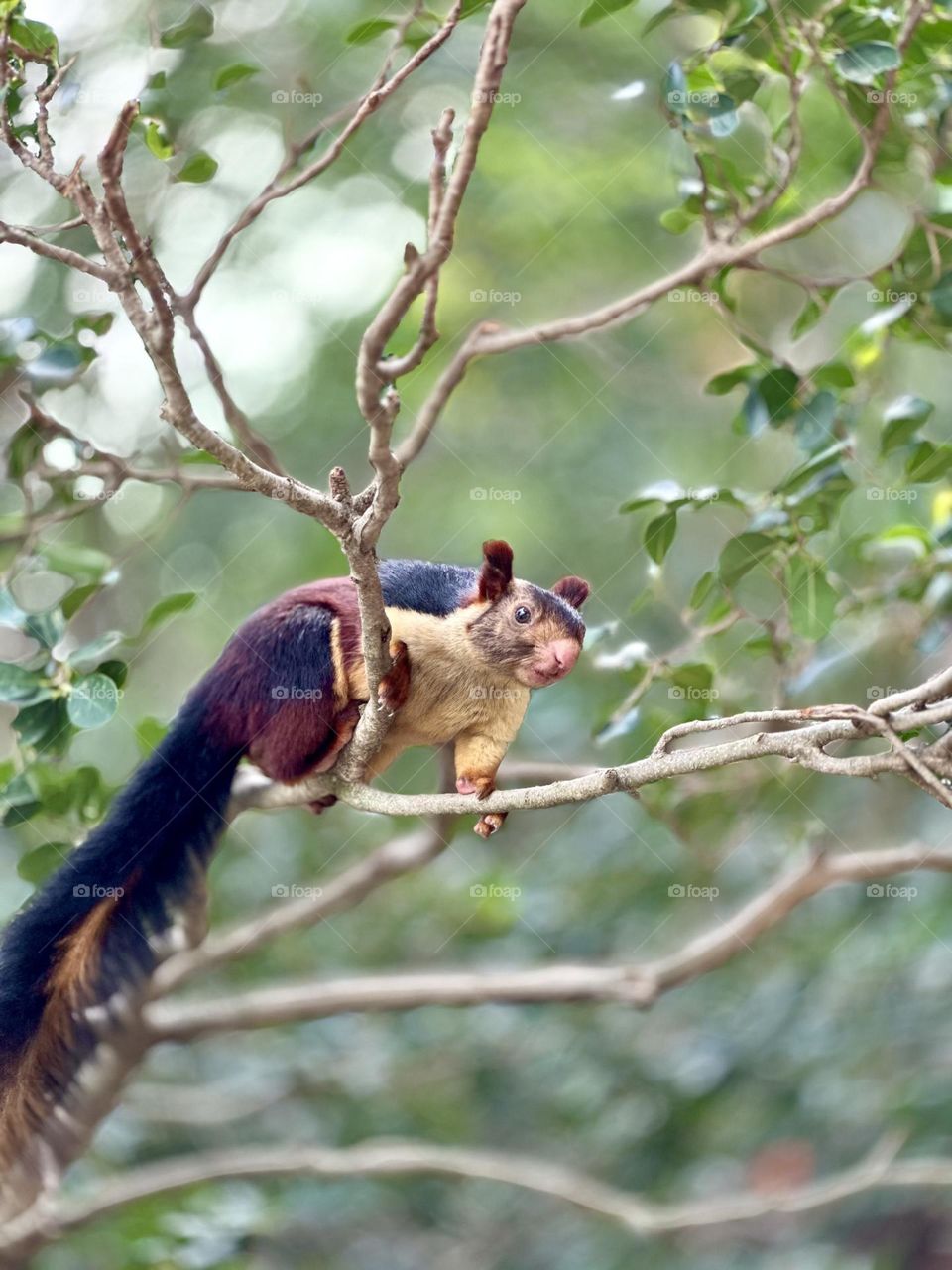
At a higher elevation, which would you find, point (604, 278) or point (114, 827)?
point (114, 827)

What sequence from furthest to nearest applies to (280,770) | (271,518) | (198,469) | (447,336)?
(271,518), (447,336), (198,469), (280,770)

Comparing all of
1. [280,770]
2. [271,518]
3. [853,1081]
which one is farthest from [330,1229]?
[280,770]

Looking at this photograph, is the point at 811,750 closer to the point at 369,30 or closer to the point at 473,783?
the point at 473,783

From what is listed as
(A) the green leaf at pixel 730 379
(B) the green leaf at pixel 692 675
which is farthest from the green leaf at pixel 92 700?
(A) the green leaf at pixel 730 379

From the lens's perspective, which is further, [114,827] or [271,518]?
[271,518]

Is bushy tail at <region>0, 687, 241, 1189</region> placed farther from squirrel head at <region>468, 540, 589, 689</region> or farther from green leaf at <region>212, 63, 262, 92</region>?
green leaf at <region>212, 63, 262, 92</region>

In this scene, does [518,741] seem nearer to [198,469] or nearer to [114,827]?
[198,469]

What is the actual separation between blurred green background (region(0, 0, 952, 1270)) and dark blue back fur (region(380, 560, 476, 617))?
0.78 metres

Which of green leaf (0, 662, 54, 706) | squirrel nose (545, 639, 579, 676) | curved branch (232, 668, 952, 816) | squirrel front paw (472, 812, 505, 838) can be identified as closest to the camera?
curved branch (232, 668, 952, 816)

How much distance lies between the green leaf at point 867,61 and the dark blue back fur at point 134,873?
1.52 m

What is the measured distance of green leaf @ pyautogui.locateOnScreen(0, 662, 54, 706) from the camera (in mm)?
2160

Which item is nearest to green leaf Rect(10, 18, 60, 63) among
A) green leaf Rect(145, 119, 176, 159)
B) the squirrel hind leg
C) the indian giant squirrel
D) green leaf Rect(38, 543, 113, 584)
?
green leaf Rect(145, 119, 176, 159)

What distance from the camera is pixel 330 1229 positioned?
449cm

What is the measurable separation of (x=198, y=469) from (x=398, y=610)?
184 centimetres
